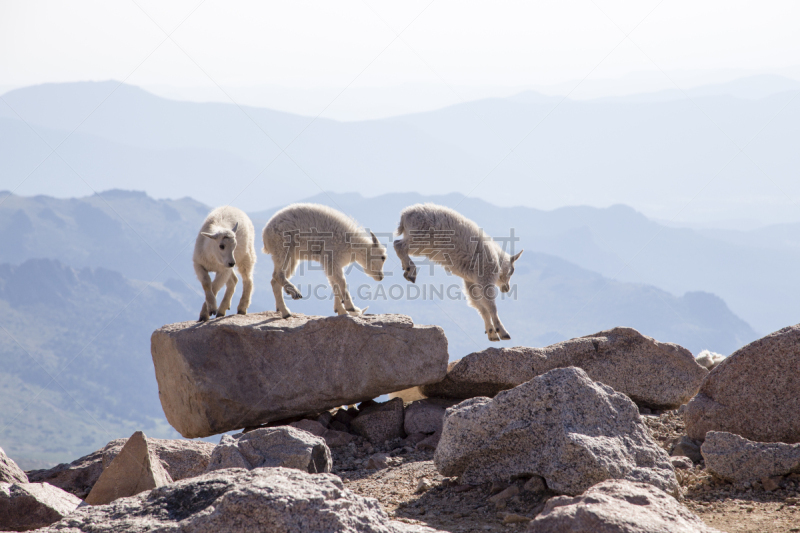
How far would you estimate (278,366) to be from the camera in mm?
9734

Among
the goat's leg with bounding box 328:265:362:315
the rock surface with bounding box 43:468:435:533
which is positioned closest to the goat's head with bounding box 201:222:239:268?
the goat's leg with bounding box 328:265:362:315

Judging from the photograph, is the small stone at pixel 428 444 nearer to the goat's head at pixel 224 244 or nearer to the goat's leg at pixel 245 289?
the goat's head at pixel 224 244

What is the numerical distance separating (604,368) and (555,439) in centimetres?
484

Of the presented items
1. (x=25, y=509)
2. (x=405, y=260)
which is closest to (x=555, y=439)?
(x=25, y=509)

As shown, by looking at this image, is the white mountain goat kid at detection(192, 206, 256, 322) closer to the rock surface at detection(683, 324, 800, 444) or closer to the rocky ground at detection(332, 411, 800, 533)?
the rocky ground at detection(332, 411, 800, 533)

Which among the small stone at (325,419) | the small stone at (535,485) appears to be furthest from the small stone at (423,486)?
the small stone at (325,419)

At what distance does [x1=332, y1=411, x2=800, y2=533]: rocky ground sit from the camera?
18.1ft

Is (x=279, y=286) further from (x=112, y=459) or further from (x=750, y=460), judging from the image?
(x=750, y=460)

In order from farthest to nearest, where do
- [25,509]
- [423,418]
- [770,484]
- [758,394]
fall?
[423,418] < [758,394] < [770,484] < [25,509]

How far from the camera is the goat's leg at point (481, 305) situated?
13734 mm

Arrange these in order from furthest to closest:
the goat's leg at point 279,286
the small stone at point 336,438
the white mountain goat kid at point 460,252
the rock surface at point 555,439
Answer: the white mountain goat kid at point 460,252 → the goat's leg at point 279,286 → the small stone at point 336,438 → the rock surface at point 555,439

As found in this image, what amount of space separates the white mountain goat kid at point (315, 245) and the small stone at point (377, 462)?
334cm

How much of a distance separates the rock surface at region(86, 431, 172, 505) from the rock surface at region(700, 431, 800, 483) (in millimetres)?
6070

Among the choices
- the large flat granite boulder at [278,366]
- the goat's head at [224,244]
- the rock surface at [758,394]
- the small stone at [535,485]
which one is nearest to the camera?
the small stone at [535,485]
